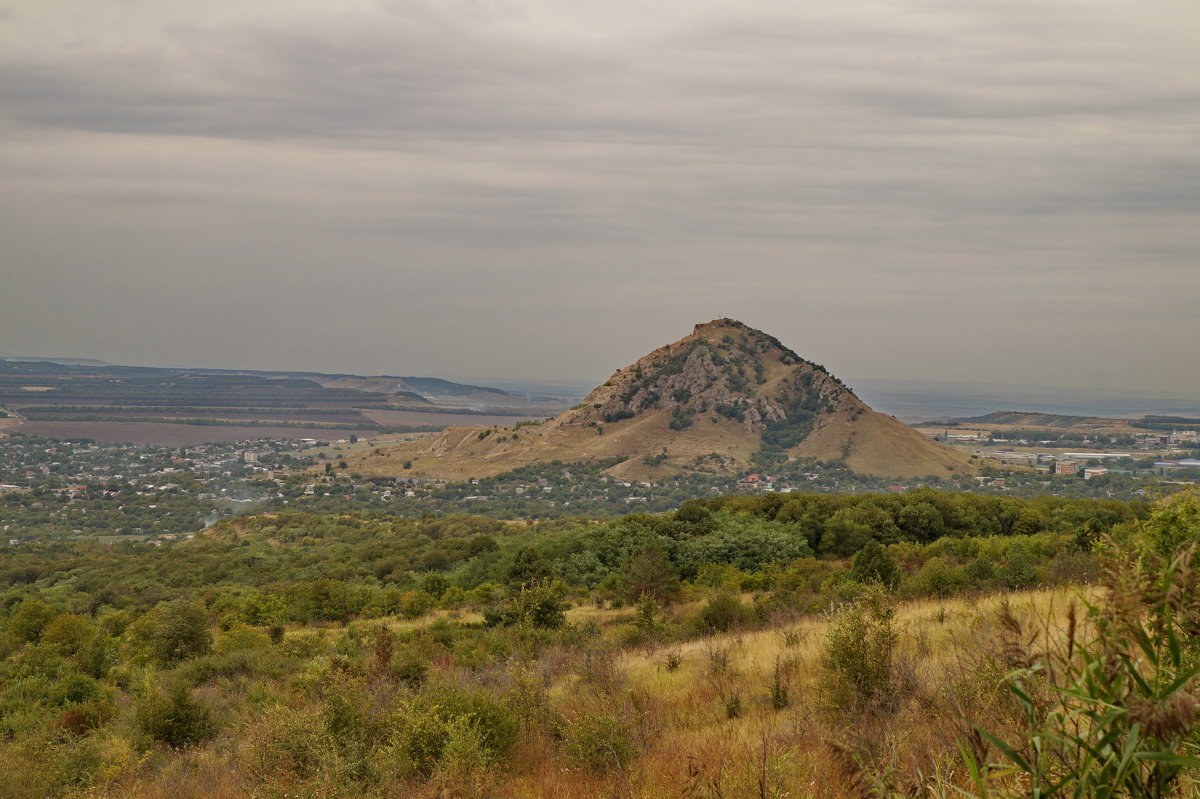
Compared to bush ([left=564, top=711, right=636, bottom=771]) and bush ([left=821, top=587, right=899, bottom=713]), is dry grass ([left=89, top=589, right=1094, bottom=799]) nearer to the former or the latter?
bush ([left=564, top=711, right=636, bottom=771])

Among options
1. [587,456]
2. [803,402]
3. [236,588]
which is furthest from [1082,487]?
[236,588]

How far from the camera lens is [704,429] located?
16062cm

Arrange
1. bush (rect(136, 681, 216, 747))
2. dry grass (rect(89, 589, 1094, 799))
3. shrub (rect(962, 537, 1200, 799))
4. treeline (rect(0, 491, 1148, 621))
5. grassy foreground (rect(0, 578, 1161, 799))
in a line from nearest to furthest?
shrub (rect(962, 537, 1200, 799))
dry grass (rect(89, 589, 1094, 799))
grassy foreground (rect(0, 578, 1161, 799))
bush (rect(136, 681, 216, 747))
treeline (rect(0, 491, 1148, 621))

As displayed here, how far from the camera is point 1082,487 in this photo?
10750 cm

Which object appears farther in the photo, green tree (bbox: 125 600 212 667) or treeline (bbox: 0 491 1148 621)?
treeline (bbox: 0 491 1148 621)

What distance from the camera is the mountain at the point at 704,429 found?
146 m

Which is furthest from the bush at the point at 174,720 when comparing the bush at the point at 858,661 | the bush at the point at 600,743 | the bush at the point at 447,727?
the bush at the point at 858,661

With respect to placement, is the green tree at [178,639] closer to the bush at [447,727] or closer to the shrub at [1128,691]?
the bush at [447,727]

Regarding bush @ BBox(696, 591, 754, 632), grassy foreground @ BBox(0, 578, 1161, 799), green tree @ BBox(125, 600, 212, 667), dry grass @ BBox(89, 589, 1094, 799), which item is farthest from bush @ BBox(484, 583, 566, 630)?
green tree @ BBox(125, 600, 212, 667)

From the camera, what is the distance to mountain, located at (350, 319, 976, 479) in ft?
478

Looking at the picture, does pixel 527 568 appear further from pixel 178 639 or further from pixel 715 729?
pixel 715 729

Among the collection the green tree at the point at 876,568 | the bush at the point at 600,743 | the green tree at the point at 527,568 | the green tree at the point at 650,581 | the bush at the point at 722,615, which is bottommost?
the green tree at the point at 527,568

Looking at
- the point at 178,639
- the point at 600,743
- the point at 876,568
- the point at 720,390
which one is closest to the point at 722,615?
the point at 876,568

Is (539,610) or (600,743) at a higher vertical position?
(600,743)
